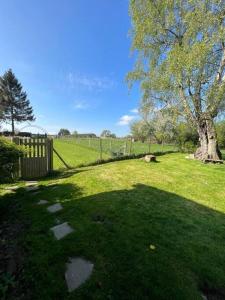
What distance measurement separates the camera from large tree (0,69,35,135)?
45375 millimetres

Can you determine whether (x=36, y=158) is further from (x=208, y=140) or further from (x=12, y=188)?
(x=208, y=140)

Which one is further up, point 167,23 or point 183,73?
point 167,23

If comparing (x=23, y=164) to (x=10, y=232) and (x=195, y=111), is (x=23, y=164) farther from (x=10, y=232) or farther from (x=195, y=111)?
(x=195, y=111)

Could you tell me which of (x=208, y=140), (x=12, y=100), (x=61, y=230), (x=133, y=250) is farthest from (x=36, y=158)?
(x=12, y=100)

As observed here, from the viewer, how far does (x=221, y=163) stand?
11734 mm

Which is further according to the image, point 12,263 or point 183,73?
point 183,73

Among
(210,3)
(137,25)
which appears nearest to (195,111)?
(210,3)

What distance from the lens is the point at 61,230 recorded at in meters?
3.50

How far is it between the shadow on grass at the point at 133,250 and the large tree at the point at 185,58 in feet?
26.2

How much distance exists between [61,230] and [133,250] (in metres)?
1.27

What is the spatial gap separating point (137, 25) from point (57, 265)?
1376 cm

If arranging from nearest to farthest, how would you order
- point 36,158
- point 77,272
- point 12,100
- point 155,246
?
point 77,272 → point 155,246 → point 36,158 → point 12,100

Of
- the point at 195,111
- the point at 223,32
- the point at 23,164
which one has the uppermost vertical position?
the point at 223,32

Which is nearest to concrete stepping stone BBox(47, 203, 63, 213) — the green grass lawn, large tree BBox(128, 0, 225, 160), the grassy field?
the green grass lawn
